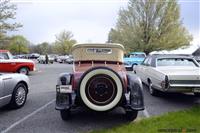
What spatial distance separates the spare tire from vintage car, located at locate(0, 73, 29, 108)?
90.5 inches

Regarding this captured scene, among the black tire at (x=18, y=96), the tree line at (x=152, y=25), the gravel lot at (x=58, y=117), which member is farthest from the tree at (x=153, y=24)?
the black tire at (x=18, y=96)

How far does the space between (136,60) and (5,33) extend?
46.5ft

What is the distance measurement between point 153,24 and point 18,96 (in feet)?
84.5

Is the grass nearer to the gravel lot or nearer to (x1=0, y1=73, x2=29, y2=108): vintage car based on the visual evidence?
the gravel lot

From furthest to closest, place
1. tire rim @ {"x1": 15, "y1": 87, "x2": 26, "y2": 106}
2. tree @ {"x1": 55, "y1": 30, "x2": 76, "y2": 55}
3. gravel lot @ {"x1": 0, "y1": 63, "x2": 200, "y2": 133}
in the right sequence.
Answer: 1. tree @ {"x1": 55, "y1": 30, "x2": 76, "y2": 55}
2. tire rim @ {"x1": 15, "y1": 87, "x2": 26, "y2": 106}
3. gravel lot @ {"x1": 0, "y1": 63, "x2": 200, "y2": 133}

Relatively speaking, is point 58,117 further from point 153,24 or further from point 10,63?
point 153,24

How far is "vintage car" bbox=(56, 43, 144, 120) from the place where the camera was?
16.3ft

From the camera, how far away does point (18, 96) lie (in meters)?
6.88

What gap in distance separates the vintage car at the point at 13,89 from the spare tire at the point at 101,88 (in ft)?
7.54

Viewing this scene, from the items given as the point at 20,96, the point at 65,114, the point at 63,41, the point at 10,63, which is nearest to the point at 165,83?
the point at 65,114

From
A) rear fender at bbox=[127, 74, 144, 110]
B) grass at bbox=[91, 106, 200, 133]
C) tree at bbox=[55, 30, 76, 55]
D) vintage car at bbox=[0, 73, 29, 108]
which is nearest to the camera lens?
grass at bbox=[91, 106, 200, 133]

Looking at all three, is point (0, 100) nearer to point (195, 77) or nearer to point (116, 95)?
point (116, 95)

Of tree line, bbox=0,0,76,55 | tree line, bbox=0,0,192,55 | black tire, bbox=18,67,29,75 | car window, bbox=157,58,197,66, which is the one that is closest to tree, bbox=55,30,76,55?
tree line, bbox=0,0,76,55

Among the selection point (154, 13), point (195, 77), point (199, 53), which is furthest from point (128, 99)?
point (199, 53)
